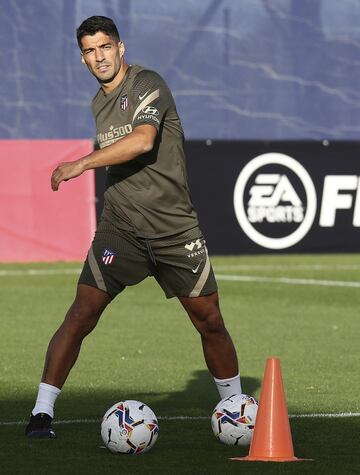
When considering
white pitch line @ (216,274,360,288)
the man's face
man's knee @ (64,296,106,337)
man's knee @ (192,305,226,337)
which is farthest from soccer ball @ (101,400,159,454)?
white pitch line @ (216,274,360,288)

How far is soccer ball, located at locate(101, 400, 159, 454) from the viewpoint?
290 inches

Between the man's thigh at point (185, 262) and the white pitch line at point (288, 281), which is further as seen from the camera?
the white pitch line at point (288, 281)

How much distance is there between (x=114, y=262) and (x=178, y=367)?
325cm

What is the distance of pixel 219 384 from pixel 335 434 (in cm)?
70

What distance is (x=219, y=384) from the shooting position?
827cm

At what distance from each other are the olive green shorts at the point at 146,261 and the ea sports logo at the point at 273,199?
46.0 ft

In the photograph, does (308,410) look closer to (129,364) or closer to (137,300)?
(129,364)

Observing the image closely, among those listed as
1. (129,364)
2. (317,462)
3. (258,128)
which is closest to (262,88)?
(258,128)

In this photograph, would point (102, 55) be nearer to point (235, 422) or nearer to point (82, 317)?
point (82, 317)

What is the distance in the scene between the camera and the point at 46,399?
7.89 metres

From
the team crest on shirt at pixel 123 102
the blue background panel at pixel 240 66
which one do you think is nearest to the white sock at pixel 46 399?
the team crest on shirt at pixel 123 102

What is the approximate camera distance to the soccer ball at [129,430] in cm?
737

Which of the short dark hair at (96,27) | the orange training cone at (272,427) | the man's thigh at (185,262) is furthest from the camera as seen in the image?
the man's thigh at (185,262)

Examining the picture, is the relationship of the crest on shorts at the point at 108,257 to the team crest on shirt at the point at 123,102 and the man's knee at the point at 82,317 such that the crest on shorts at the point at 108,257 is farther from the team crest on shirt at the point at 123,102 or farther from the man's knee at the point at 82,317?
the team crest on shirt at the point at 123,102
